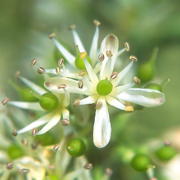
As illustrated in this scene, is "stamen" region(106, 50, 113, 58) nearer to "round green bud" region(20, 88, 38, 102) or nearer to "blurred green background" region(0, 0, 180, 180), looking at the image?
"round green bud" region(20, 88, 38, 102)

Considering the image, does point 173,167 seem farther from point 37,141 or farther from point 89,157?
point 37,141

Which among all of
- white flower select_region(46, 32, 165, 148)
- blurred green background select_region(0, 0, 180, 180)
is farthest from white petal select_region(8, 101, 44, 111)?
blurred green background select_region(0, 0, 180, 180)

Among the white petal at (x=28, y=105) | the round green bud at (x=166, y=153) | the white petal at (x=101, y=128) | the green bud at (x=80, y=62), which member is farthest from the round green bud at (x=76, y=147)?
the round green bud at (x=166, y=153)

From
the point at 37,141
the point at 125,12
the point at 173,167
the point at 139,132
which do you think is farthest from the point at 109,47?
the point at 125,12

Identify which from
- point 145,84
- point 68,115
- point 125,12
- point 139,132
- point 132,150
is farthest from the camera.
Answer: point 125,12

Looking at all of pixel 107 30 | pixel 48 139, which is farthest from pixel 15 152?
pixel 107 30

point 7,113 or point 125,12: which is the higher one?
point 125,12
